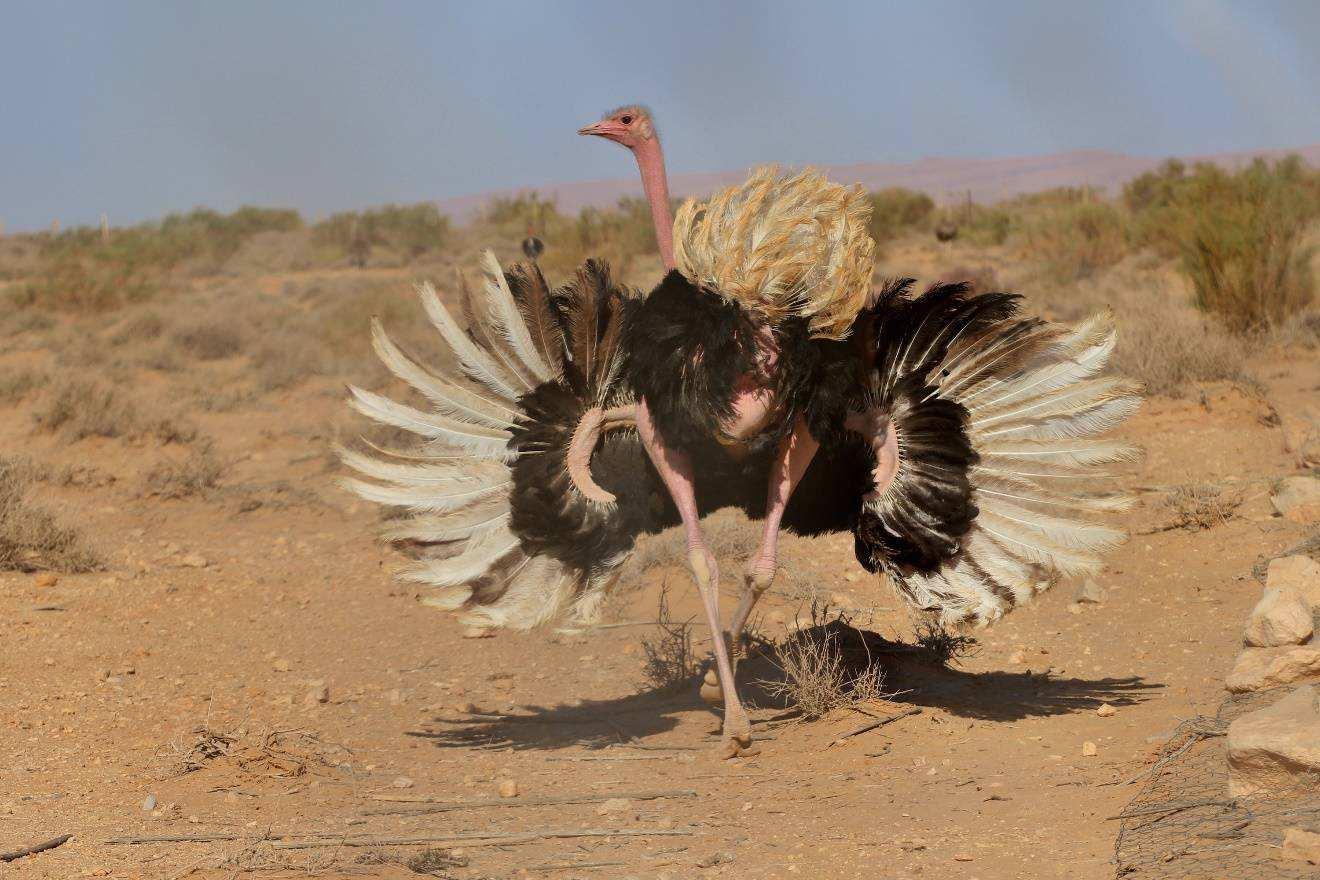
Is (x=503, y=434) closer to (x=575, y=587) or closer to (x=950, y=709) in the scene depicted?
(x=575, y=587)

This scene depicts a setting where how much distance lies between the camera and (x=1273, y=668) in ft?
15.6

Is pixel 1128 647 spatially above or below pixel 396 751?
above

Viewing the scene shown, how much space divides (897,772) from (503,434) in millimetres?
2160

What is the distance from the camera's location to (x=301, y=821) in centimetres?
497

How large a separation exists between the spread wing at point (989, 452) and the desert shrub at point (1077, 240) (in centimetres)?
1775

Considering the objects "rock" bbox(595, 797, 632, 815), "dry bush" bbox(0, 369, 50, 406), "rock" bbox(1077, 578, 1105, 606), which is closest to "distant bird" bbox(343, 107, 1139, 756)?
"rock" bbox(595, 797, 632, 815)

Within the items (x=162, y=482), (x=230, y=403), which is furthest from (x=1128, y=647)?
(x=230, y=403)

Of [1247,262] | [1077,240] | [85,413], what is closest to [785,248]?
[85,413]

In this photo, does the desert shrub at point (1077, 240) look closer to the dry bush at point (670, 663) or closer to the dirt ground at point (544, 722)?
the dirt ground at point (544, 722)

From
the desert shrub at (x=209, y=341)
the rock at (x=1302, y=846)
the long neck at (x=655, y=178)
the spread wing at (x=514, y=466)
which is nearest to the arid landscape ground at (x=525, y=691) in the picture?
the rock at (x=1302, y=846)

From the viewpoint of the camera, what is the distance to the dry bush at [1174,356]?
36.1ft

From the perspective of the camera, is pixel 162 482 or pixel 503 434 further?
pixel 162 482

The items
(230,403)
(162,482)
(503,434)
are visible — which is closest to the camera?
(503,434)

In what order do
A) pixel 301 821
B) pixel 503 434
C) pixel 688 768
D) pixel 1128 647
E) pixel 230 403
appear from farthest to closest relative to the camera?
1. pixel 230 403
2. pixel 1128 647
3. pixel 503 434
4. pixel 688 768
5. pixel 301 821
